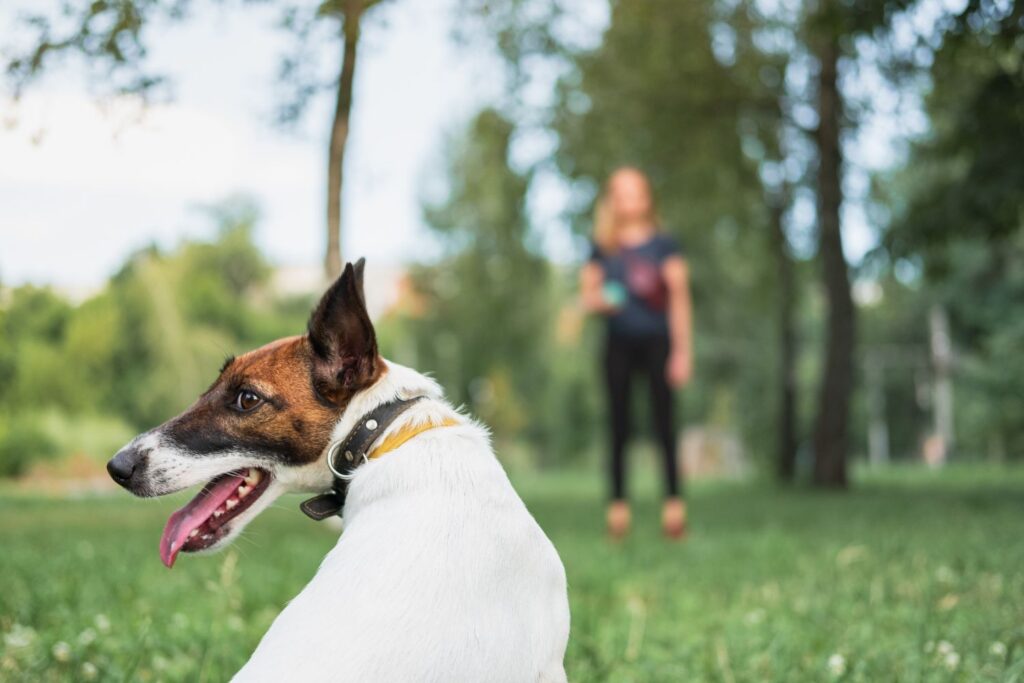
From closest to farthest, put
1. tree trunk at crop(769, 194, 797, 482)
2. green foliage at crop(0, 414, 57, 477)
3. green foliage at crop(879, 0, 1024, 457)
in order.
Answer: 1. green foliage at crop(879, 0, 1024, 457)
2. green foliage at crop(0, 414, 57, 477)
3. tree trunk at crop(769, 194, 797, 482)

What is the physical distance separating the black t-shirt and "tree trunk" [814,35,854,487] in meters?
9.09

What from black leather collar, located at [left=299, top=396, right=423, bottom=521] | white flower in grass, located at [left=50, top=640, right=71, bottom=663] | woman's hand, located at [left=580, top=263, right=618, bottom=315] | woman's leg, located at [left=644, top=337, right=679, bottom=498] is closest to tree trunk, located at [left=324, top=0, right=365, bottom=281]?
→ woman's hand, located at [left=580, top=263, right=618, bottom=315]

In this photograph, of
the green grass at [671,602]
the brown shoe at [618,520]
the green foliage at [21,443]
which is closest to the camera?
the green grass at [671,602]

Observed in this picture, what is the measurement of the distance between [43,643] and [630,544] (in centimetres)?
480

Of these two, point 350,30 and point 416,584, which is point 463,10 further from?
point 416,584

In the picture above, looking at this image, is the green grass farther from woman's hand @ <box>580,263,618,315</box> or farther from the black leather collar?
woman's hand @ <box>580,263,618,315</box>

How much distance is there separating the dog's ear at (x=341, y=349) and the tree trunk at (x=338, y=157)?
469 cm

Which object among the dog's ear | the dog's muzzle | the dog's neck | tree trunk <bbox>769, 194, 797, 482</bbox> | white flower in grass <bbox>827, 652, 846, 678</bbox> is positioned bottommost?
tree trunk <bbox>769, 194, 797, 482</bbox>

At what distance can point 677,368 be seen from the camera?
768 centimetres

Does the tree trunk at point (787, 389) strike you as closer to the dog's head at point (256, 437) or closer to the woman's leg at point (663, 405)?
the woman's leg at point (663, 405)

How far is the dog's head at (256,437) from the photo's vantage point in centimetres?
258

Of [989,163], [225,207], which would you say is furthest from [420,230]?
[989,163]

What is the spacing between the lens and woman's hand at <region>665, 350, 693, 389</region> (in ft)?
25.0

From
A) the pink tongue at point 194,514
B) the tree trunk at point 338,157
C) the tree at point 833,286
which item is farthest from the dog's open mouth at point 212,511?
the tree at point 833,286
